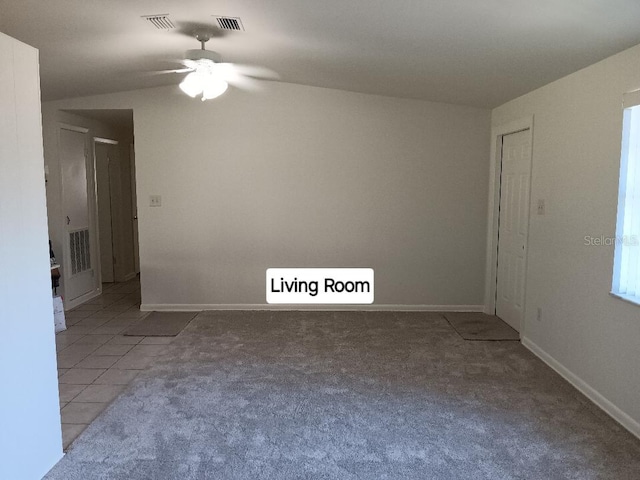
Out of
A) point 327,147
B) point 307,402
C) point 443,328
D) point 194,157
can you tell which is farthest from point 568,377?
point 194,157

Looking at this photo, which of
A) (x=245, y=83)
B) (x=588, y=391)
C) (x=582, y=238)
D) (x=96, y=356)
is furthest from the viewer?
(x=245, y=83)

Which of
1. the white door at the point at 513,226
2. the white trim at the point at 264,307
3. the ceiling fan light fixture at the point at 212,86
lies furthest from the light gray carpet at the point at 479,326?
the ceiling fan light fixture at the point at 212,86

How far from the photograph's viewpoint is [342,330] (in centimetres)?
457

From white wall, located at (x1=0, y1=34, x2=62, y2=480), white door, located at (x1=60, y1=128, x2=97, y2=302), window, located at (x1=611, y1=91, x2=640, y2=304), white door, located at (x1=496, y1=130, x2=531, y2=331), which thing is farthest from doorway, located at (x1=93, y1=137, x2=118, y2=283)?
window, located at (x1=611, y1=91, x2=640, y2=304)

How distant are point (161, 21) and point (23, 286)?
1735 mm

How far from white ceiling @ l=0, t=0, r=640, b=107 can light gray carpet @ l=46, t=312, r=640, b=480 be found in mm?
2174

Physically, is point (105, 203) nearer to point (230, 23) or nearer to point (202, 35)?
point (202, 35)

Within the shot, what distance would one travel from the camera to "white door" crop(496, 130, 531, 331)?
425 centimetres

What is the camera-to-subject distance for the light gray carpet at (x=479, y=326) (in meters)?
4.33

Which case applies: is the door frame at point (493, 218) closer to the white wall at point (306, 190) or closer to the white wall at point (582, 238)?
the white wall at point (306, 190)

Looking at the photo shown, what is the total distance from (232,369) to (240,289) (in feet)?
5.80

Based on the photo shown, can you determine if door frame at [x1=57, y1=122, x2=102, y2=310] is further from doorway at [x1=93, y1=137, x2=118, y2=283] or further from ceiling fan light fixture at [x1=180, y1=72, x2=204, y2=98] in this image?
ceiling fan light fixture at [x1=180, y1=72, x2=204, y2=98]

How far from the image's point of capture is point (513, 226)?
455 centimetres

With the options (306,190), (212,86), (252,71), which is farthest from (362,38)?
(306,190)
